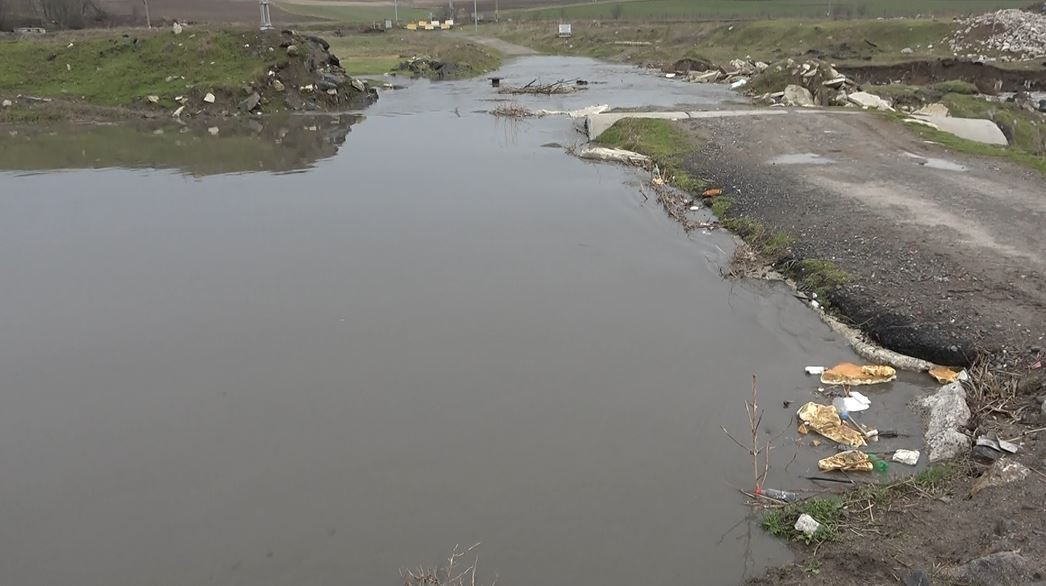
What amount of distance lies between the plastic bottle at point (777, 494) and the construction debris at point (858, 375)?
7.09 ft

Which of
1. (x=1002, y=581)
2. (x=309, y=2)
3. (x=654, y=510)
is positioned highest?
(x=309, y=2)

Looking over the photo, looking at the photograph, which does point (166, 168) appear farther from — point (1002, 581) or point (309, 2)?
point (309, 2)

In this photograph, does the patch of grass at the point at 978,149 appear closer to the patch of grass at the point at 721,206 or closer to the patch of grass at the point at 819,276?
the patch of grass at the point at 721,206

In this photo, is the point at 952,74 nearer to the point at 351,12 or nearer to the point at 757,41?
the point at 757,41

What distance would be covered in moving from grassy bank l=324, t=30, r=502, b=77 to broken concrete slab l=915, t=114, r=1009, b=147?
2935cm

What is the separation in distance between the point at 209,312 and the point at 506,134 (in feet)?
47.5

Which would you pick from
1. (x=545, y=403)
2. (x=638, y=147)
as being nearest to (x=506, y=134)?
(x=638, y=147)

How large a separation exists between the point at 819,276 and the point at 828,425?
3744 mm

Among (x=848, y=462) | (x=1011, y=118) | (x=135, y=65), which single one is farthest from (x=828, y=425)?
(x=135, y=65)

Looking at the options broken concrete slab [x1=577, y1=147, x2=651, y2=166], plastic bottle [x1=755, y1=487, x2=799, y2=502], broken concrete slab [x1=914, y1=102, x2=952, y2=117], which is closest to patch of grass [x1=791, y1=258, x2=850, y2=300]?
plastic bottle [x1=755, y1=487, x2=799, y2=502]

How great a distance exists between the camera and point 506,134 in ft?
73.5

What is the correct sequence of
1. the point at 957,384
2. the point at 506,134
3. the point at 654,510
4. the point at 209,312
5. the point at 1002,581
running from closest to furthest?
the point at 1002,581 < the point at 654,510 < the point at 957,384 < the point at 209,312 < the point at 506,134

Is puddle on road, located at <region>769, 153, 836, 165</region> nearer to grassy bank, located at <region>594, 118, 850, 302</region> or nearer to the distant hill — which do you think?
grassy bank, located at <region>594, 118, 850, 302</region>

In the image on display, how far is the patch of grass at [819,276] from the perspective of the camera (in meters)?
9.72
